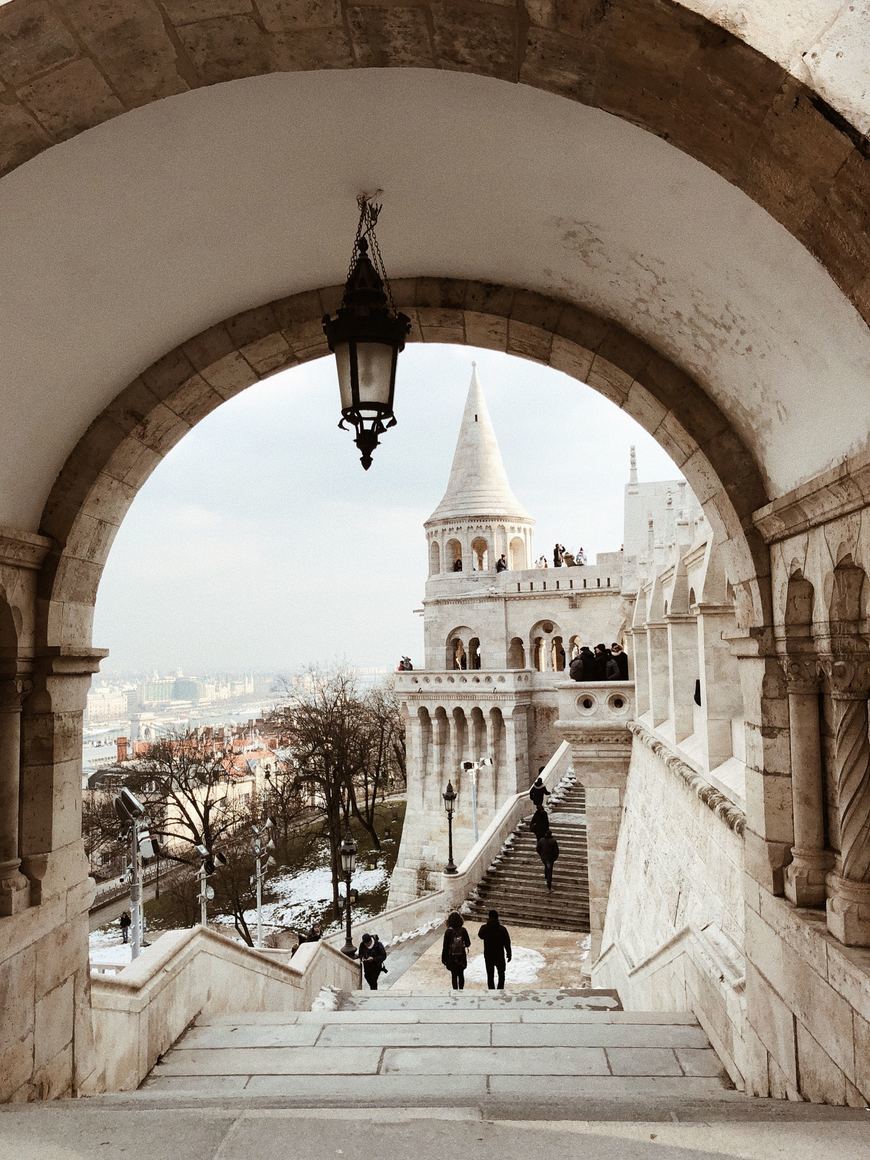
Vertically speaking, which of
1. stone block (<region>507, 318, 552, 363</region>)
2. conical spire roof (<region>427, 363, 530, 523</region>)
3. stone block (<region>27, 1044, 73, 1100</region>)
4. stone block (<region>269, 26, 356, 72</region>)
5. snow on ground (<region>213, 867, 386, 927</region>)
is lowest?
snow on ground (<region>213, 867, 386, 927</region>)

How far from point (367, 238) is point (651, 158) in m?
1.53

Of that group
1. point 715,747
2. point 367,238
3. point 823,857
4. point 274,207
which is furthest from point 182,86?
point 715,747

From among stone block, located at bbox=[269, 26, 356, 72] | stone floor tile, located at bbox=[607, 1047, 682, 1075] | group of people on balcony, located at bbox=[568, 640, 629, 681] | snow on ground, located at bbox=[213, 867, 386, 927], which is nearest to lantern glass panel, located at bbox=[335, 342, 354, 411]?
stone block, located at bbox=[269, 26, 356, 72]

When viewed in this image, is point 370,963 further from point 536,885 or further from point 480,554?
point 480,554

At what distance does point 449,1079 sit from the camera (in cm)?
470

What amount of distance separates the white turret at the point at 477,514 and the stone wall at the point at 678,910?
2566 centimetres

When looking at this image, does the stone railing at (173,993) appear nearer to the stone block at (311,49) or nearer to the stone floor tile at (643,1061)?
the stone floor tile at (643,1061)

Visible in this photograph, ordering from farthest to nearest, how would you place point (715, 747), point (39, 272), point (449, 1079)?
point (715, 747) < point (449, 1079) < point (39, 272)

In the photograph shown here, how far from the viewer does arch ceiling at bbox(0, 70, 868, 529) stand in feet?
9.89

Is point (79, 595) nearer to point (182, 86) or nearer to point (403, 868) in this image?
A: point (182, 86)

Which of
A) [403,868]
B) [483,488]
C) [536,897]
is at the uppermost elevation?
[483,488]

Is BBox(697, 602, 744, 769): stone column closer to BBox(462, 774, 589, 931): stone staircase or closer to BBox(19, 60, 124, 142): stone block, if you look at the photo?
BBox(19, 60, 124, 142): stone block

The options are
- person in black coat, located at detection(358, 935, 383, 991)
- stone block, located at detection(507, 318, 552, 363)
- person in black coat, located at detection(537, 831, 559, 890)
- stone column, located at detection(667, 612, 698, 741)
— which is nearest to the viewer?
stone block, located at detection(507, 318, 552, 363)

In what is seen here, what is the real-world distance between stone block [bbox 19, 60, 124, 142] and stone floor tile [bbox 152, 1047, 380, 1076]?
5007 millimetres
